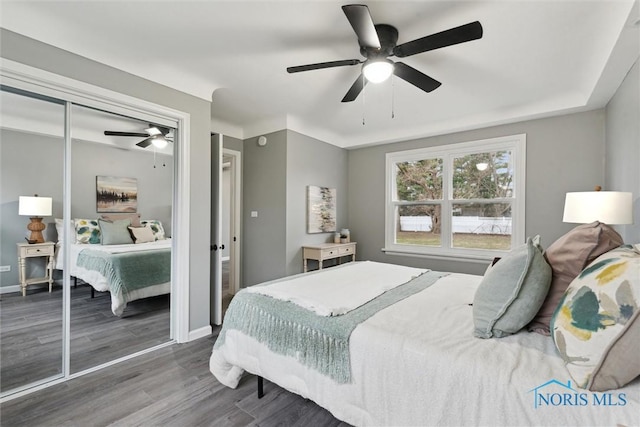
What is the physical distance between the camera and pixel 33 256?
2102 millimetres

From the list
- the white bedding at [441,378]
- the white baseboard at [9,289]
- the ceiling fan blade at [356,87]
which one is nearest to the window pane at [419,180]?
the ceiling fan blade at [356,87]

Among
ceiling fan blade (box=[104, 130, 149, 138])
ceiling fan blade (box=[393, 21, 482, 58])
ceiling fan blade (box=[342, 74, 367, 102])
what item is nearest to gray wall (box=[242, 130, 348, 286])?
ceiling fan blade (box=[342, 74, 367, 102])

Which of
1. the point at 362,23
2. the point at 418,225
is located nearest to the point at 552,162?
the point at 418,225

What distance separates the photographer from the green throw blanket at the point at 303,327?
137 cm

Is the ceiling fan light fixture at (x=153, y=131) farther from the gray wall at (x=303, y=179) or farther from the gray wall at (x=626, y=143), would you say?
the gray wall at (x=626, y=143)

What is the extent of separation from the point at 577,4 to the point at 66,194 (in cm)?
373

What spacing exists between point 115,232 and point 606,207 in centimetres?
386

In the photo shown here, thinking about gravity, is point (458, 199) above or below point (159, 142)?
below

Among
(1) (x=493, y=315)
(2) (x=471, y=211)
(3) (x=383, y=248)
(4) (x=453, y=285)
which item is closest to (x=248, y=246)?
(3) (x=383, y=248)

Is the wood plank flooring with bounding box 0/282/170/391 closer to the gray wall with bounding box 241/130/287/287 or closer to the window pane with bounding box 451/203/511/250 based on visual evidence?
the gray wall with bounding box 241/130/287/287

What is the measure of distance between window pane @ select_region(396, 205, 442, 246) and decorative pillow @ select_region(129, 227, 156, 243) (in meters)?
3.38

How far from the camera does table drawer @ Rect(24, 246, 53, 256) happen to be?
208cm

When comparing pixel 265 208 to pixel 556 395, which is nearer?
pixel 556 395

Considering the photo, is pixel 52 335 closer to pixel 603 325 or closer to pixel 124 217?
pixel 124 217
